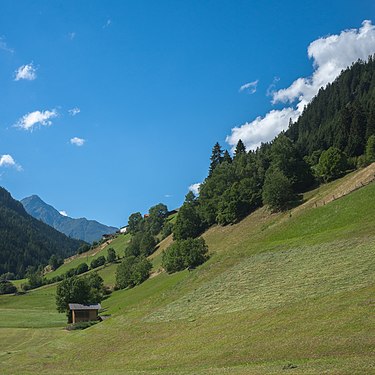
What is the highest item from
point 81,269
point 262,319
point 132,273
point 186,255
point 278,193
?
point 278,193

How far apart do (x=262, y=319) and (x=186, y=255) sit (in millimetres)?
58846

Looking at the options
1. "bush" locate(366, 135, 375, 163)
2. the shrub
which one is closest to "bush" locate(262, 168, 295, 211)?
"bush" locate(366, 135, 375, 163)

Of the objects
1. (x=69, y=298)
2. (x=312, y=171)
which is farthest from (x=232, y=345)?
(x=312, y=171)

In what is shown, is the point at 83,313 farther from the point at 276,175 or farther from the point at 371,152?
the point at 371,152

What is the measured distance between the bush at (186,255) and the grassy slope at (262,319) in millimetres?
23885

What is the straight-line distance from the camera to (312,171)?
105812 millimetres

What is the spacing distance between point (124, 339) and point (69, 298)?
60684mm

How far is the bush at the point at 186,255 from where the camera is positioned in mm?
87562

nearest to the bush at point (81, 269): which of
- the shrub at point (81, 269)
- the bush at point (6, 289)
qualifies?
the shrub at point (81, 269)

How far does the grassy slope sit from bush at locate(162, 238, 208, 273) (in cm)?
2388

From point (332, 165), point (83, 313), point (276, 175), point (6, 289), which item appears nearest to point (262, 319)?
point (83, 313)

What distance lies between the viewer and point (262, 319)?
3117cm

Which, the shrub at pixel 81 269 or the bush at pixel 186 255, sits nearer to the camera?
the bush at pixel 186 255

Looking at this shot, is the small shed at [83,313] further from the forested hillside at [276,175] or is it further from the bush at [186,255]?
the forested hillside at [276,175]
